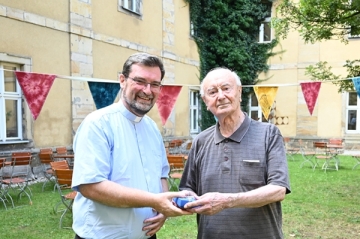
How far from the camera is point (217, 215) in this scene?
5.40 feet

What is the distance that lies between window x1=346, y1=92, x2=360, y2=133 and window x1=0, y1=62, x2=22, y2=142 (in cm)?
1191

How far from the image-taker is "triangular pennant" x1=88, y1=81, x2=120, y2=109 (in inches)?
230

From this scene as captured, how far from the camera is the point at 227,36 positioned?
1387 cm

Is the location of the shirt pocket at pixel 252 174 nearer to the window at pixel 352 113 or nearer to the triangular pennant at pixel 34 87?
the triangular pennant at pixel 34 87

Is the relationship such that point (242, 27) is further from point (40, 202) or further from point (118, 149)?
point (118, 149)

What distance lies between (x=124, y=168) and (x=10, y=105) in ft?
21.5

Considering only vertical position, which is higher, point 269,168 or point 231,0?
point 231,0

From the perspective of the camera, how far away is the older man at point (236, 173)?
58.6 inches

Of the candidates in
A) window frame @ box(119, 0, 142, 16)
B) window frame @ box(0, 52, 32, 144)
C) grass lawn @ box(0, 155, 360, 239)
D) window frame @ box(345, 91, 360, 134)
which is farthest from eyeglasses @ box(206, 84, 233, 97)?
window frame @ box(345, 91, 360, 134)

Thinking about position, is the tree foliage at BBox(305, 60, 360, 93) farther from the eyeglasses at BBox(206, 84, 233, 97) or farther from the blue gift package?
the blue gift package

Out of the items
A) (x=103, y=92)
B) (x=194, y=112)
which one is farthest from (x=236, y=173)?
(x=194, y=112)

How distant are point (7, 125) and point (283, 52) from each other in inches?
446

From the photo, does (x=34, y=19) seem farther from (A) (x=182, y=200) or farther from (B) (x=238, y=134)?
(A) (x=182, y=200)

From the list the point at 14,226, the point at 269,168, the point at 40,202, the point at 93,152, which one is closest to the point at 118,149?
the point at 93,152
